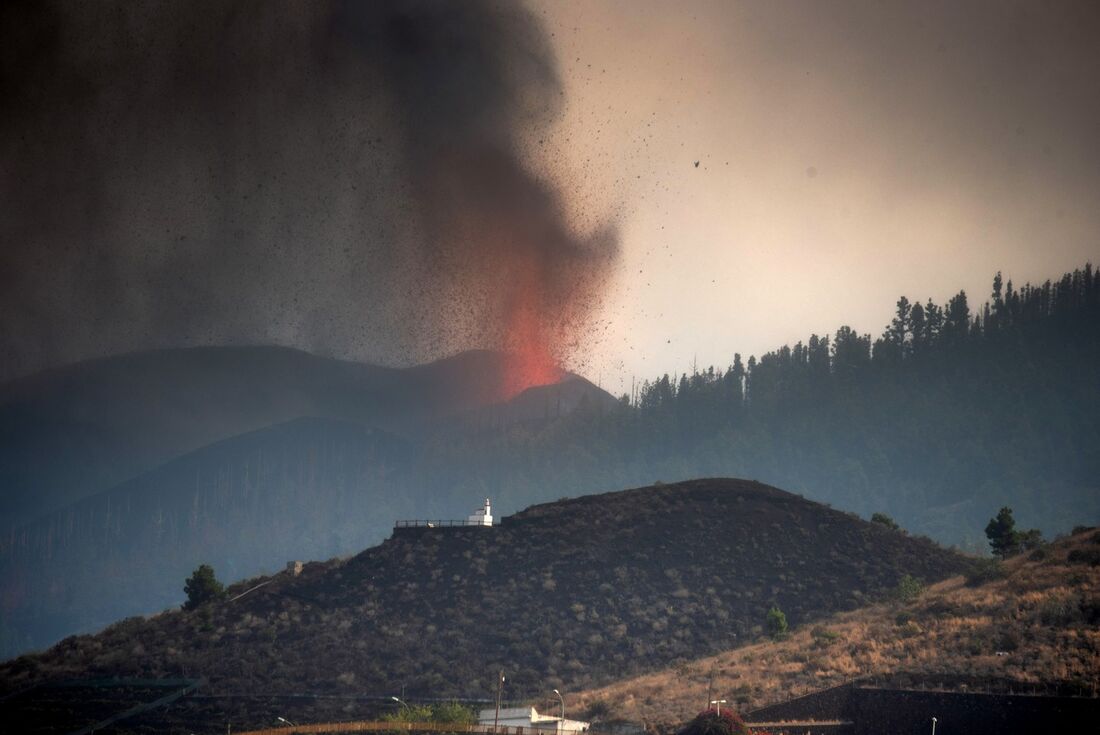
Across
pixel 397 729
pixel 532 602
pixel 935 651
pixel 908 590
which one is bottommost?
pixel 397 729

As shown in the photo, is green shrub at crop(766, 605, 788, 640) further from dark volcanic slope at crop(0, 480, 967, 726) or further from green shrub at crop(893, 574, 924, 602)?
green shrub at crop(893, 574, 924, 602)

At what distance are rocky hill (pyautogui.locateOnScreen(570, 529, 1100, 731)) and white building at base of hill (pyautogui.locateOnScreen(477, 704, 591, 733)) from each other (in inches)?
249

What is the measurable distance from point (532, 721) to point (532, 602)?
40.2 m

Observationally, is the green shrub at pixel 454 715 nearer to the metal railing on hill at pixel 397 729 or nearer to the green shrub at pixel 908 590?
the metal railing on hill at pixel 397 729

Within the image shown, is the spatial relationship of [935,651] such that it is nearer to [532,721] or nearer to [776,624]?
[776,624]

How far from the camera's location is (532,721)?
103 m

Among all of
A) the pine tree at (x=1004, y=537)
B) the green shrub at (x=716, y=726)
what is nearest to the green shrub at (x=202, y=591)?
the green shrub at (x=716, y=726)

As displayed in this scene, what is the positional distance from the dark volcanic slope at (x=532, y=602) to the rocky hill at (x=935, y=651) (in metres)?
8.57

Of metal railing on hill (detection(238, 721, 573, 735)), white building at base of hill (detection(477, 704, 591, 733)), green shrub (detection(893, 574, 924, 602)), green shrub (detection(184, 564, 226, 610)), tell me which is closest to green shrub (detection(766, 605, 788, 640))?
green shrub (detection(893, 574, 924, 602))

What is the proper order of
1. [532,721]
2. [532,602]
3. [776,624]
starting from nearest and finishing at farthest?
[532,721] → [776,624] → [532,602]

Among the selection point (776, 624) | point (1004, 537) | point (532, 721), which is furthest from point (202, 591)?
point (1004, 537)

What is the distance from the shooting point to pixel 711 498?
538ft

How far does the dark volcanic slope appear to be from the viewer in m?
131

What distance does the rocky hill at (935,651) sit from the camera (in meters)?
102
